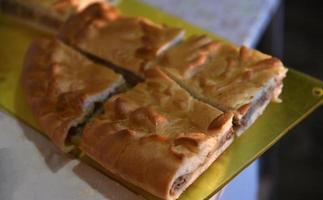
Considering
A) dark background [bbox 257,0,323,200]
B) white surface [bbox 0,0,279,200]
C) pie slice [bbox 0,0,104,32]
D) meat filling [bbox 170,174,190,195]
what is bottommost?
dark background [bbox 257,0,323,200]

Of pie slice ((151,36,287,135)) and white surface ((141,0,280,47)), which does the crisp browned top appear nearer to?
pie slice ((151,36,287,135))

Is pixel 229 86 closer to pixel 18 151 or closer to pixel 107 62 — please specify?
pixel 107 62

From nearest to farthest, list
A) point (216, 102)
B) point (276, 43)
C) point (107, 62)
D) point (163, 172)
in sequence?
point (163, 172) → point (216, 102) → point (107, 62) → point (276, 43)

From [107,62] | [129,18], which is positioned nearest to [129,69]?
[107,62]

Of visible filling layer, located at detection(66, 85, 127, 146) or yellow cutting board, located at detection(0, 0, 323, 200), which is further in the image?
visible filling layer, located at detection(66, 85, 127, 146)

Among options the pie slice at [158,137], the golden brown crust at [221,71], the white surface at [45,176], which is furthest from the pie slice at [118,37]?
the white surface at [45,176]

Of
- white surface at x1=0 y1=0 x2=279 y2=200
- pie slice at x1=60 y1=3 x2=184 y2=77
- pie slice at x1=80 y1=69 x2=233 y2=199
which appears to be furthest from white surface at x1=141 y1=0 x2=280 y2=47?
pie slice at x1=80 y1=69 x2=233 y2=199

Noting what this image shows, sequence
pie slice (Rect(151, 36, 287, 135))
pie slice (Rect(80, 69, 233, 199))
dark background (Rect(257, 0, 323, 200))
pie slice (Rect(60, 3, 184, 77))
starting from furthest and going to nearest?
dark background (Rect(257, 0, 323, 200))
pie slice (Rect(60, 3, 184, 77))
pie slice (Rect(151, 36, 287, 135))
pie slice (Rect(80, 69, 233, 199))

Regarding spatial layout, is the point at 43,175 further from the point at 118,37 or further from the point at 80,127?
the point at 118,37
